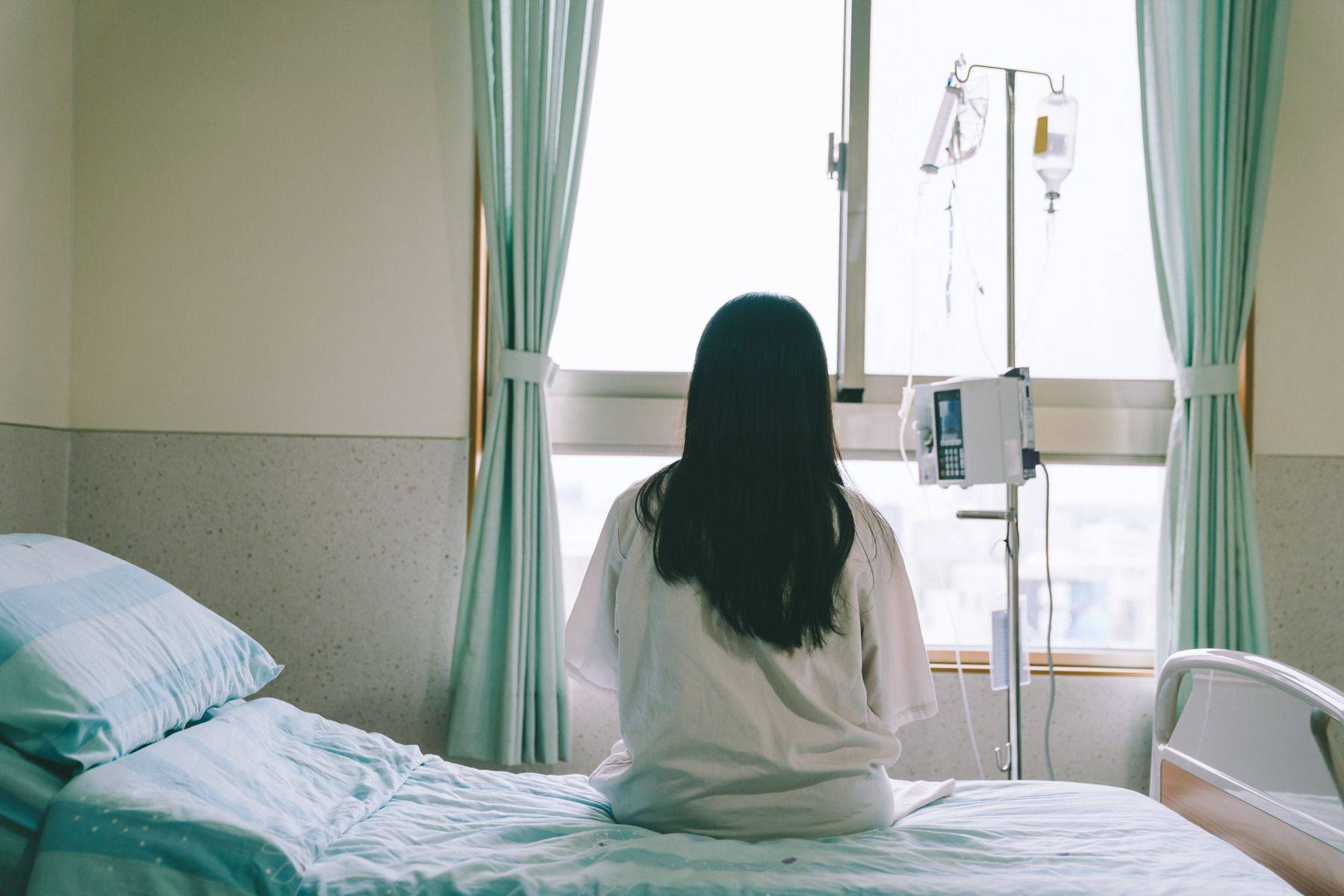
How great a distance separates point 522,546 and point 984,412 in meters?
1.07

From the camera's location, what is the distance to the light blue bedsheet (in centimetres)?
101

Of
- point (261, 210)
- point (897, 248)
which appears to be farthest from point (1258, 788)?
point (261, 210)

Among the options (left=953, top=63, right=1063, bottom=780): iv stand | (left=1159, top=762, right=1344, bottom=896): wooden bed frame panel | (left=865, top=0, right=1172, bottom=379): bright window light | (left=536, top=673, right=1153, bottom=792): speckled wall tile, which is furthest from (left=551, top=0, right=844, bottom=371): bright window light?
(left=1159, top=762, right=1344, bottom=896): wooden bed frame panel

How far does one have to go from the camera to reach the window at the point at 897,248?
7.72 ft

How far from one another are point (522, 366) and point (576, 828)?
1.18 meters

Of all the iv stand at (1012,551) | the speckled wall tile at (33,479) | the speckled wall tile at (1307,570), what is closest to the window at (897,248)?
the speckled wall tile at (1307,570)

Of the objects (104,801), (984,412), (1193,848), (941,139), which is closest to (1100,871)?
(1193,848)

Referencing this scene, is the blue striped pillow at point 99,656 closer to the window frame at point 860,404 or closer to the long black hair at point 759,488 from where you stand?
the long black hair at point 759,488

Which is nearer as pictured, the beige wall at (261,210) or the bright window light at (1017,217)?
the beige wall at (261,210)

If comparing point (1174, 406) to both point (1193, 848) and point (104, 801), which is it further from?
point (104, 801)

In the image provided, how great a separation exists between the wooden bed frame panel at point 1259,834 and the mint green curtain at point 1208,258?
2.45 ft

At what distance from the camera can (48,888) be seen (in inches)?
39.2

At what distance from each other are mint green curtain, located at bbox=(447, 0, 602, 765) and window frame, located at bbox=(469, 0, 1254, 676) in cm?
20

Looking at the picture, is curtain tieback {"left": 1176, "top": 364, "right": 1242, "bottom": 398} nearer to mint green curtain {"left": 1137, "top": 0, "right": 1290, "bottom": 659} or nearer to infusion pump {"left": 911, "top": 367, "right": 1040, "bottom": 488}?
mint green curtain {"left": 1137, "top": 0, "right": 1290, "bottom": 659}
